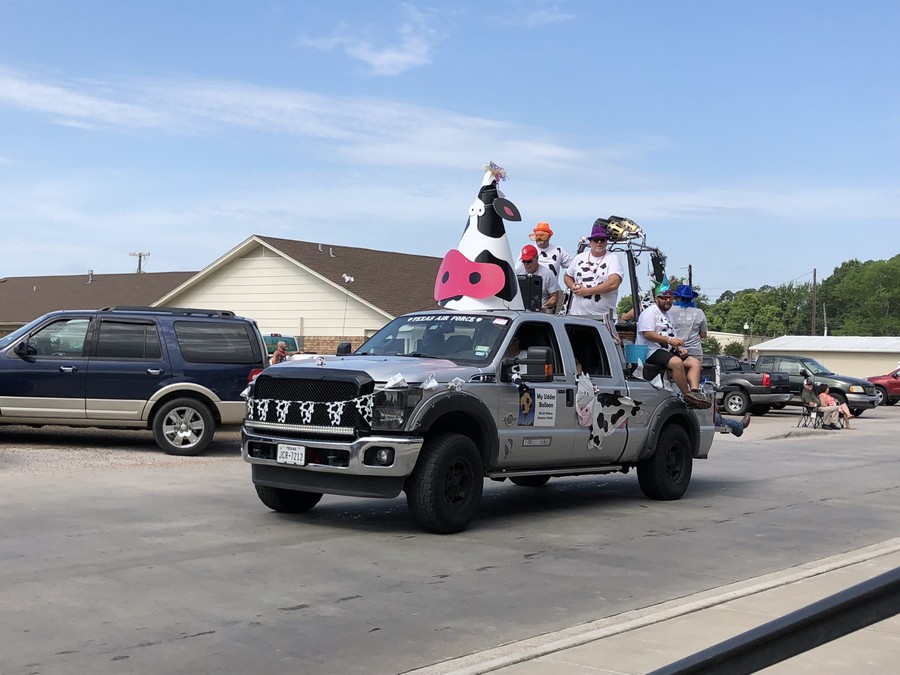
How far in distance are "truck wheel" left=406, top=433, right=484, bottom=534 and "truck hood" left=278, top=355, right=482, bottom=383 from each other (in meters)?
0.55

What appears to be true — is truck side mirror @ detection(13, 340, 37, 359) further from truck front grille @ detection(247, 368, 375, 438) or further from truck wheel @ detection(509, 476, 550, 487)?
truck wheel @ detection(509, 476, 550, 487)

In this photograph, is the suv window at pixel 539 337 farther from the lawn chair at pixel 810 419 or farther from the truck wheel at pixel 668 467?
the lawn chair at pixel 810 419

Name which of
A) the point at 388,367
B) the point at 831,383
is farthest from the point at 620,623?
the point at 831,383

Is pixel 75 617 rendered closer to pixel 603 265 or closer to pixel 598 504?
pixel 598 504

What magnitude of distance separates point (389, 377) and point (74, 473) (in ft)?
18.5

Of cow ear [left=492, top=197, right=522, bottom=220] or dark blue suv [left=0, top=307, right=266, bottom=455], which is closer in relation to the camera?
cow ear [left=492, top=197, right=522, bottom=220]

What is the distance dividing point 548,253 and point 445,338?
3069 mm

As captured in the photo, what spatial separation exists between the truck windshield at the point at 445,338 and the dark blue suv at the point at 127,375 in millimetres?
5306

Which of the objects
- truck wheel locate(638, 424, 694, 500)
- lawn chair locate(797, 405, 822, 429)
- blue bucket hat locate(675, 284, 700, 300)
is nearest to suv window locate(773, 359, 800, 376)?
lawn chair locate(797, 405, 822, 429)

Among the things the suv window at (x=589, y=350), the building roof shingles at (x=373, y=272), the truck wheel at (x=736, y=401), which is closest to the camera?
the suv window at (x=589, y=350)

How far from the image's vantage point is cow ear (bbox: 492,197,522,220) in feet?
41.5

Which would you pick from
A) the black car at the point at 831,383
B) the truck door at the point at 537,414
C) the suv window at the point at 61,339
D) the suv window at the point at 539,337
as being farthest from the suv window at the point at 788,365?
the truck door at the point at 537,414

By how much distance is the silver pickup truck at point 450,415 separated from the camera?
912 centimetres

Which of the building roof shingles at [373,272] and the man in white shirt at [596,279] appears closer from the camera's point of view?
the man in white shirt at [596,279]
